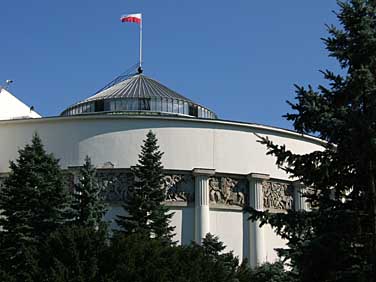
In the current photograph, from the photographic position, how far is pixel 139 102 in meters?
40.8

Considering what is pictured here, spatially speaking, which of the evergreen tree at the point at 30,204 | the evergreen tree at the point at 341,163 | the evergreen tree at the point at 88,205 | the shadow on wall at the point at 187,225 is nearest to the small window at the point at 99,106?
the shadow on wall at the point at 187,225

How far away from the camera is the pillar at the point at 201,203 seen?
1291 inches

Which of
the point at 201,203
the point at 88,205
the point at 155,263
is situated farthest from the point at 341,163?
the point at 201,203

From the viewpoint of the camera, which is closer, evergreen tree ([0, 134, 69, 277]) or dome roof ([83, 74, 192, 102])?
evergreen tree ([0, 134, 69, 277])

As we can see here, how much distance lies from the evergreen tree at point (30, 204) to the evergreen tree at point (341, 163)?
13692 mm

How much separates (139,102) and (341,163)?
1131 inches

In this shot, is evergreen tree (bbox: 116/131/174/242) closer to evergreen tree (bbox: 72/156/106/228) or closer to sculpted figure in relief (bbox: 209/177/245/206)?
evergreen tree (bbox: 72/156/106/228)

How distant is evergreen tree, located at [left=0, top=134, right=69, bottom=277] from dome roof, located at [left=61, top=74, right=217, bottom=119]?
12.5 meters

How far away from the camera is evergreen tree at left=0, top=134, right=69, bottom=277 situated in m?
25.4

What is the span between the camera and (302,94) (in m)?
13.0

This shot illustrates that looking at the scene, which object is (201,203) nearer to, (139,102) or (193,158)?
(193,158)

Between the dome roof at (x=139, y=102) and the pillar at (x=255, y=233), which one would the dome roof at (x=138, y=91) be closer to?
the dome roof at (x=139, y=102)

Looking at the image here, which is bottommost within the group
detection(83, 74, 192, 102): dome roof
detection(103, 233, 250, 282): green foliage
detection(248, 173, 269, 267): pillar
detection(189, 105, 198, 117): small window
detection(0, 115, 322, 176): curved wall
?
detection(103, 233, 250, 282): green foliage

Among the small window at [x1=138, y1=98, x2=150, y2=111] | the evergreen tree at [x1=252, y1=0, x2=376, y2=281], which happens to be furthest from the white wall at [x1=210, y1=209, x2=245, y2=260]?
the evergreen tree at [x1=252, y1=0, x2=376, y2=281]
